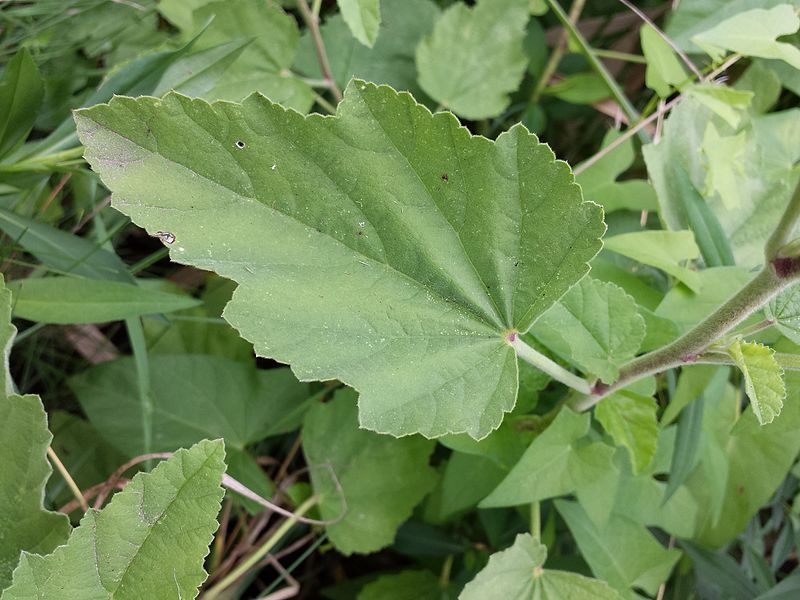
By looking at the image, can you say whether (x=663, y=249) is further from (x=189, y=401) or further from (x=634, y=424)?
(x=189, y=401)

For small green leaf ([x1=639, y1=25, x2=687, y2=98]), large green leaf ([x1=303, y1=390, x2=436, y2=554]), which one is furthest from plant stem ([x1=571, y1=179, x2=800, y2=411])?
small green leaf ([x1=639, y1=25, x2=687, y2=98])

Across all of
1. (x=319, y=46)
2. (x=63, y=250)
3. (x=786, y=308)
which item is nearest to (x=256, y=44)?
(x=319, y=46)

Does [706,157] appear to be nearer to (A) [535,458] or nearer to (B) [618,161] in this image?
(B) [618,161]

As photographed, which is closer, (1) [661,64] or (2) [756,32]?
(2) [756,32]

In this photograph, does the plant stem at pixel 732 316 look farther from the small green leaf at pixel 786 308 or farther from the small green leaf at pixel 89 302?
the small green leaf at pixel 89 302

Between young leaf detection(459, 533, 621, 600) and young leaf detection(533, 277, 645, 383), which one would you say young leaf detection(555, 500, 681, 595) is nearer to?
young leaf detection(459, 533, 621, 600)
